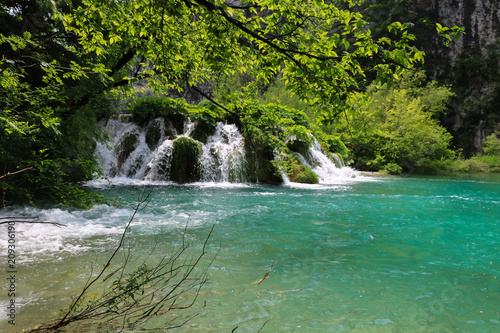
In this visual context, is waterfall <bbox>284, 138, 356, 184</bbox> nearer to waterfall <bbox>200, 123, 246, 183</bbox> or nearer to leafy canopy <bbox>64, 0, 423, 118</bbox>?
waterfall <bbox>200, 123, 246, 183</bbox>

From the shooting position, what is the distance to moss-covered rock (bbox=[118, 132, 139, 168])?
48.8 ft

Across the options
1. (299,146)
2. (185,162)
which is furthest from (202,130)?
(299,146)

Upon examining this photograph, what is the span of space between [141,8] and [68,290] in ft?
12.1

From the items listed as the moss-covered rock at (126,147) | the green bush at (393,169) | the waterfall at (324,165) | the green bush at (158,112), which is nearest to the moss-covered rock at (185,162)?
the green bush at (158,112)

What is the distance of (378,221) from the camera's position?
280 inches

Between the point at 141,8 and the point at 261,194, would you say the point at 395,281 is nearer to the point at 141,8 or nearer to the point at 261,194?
the point at 141,8

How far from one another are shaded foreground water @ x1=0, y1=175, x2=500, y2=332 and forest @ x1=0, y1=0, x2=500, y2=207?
1058 mm

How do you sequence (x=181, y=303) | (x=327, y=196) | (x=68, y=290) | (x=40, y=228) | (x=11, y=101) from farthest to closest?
(x=327, y=196), (x=40, y=228), (x=11, y=101), (x=68, y=290), (x=181, y=303)

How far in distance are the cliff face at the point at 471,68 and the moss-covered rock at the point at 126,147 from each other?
131 feet

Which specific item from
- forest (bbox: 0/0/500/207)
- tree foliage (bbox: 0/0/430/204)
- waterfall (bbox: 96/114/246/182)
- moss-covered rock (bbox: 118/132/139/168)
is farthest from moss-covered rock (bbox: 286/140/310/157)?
tree foliage (bbox: 0/0/430/204)

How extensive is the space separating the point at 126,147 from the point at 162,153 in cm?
259

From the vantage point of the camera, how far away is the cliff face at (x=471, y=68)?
35.2 metres

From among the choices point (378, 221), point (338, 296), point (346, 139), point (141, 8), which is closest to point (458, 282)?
point (338, 296)

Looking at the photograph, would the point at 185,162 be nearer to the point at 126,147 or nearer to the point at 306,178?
the point at 126,147
